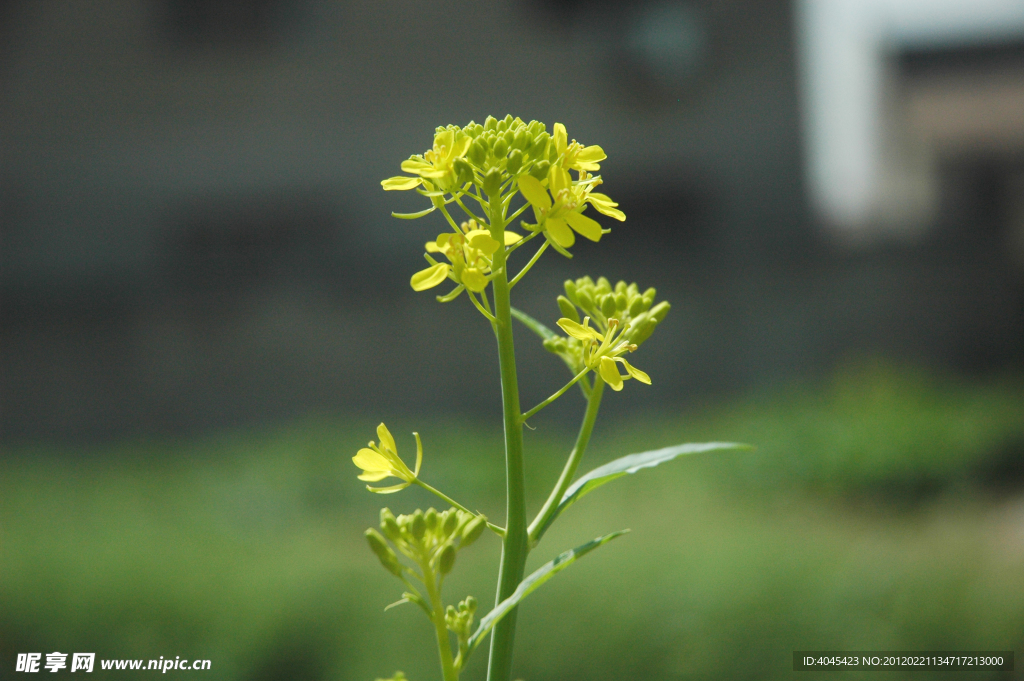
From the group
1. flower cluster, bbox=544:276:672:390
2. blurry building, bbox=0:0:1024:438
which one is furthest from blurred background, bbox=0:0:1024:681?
flower cluster, bbox=544:276:672:390

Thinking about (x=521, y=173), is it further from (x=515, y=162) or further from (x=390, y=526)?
(x=390, y=526)

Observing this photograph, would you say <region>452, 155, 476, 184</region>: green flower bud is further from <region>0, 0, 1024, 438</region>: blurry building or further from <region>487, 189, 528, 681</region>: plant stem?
<region>0, 0, 1024, 438</region>: blurry building

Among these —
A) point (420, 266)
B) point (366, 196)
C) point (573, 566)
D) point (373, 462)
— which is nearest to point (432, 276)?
point (373, 462)

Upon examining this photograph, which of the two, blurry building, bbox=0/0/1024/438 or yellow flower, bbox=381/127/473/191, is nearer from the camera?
yellow flower, bbox=381/127/473/191

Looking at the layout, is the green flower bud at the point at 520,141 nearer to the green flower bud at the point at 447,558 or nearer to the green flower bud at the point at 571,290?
the green flower bud at the point at 571,290

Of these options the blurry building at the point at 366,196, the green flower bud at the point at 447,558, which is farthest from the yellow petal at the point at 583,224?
the blurry building at the point at 366,196

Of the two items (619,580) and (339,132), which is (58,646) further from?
(339,132)
